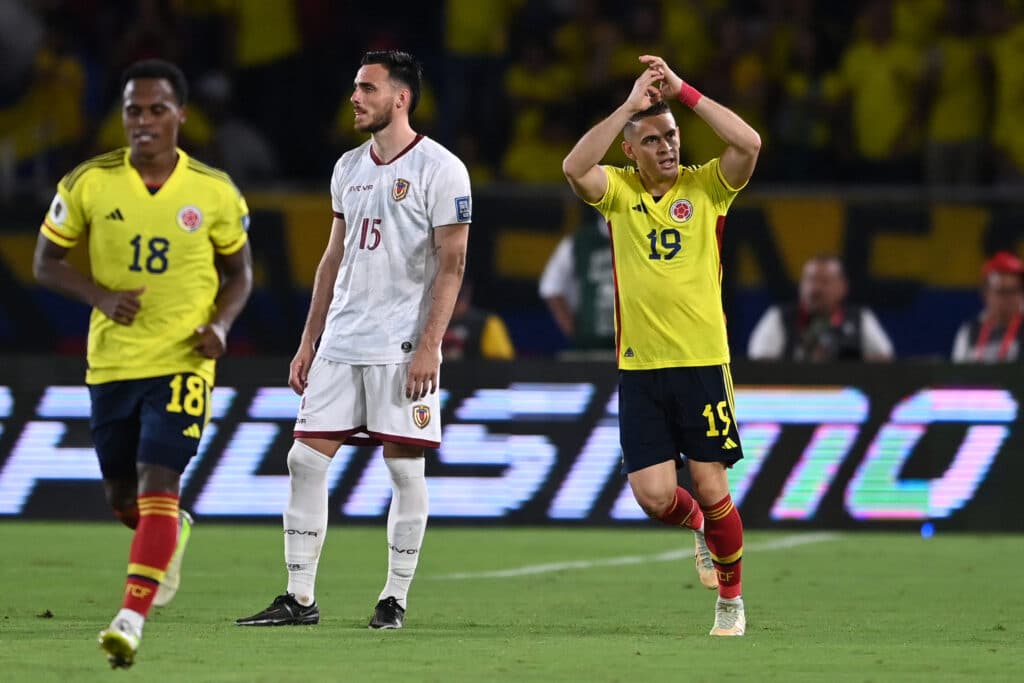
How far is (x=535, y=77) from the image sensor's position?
55.8 feet

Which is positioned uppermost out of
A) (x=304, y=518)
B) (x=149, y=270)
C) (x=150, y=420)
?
(x=149, y=270)

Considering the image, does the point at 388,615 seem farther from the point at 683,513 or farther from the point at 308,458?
the point at 683,513

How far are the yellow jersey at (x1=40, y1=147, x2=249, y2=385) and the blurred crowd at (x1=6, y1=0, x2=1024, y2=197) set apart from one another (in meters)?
8.18

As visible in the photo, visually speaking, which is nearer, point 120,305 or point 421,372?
point 120,305

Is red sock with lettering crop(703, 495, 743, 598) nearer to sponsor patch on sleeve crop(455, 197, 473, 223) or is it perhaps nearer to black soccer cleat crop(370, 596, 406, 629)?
black soccer cleat crop(370, 596, 406, 629)

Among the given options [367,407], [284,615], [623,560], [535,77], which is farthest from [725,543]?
[535,77]

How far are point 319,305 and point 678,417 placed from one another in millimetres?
1564

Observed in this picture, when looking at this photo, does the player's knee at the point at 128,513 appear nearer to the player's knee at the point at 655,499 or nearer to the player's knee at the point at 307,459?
the player's knee at the point at 307,459

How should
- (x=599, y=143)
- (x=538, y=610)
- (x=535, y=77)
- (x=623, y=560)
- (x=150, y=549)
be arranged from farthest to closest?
(x=535, y=77) < (x=623, y=560) < (x=538, y=610) < (x=599, y=143) < (x=150, y=549)

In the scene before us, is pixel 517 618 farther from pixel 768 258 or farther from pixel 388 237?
pixel 768 258

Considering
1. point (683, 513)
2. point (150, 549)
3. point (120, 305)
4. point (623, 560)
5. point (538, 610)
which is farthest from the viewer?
point (623, 560)

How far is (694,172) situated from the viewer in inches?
320

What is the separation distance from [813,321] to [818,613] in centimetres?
550

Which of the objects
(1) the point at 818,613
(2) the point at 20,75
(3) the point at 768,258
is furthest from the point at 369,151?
(2) the point at 20,75
